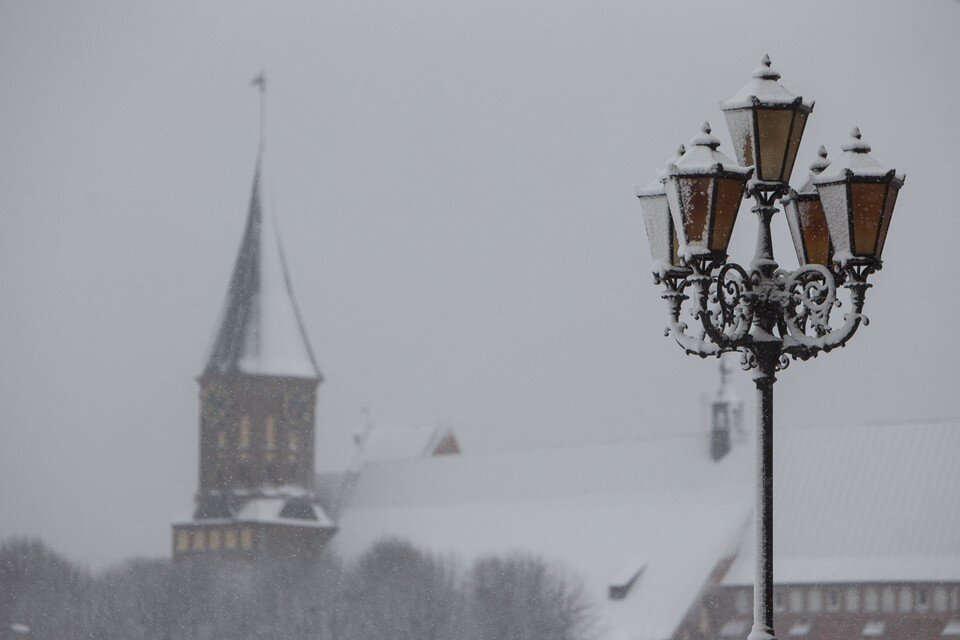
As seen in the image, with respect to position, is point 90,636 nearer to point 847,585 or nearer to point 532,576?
point 532,576

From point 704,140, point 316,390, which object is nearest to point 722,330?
point 704,140

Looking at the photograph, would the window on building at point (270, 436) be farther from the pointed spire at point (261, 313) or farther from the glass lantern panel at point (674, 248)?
the glass lantern panel at point (674, 248)

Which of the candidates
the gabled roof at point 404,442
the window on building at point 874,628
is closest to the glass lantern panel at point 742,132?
the window on building at point 874,628

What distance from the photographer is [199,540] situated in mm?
60000

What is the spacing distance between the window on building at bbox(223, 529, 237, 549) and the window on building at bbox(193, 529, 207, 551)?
0.76 meters

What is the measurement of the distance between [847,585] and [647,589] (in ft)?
18.9

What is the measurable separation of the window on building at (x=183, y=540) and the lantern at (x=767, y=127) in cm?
5332

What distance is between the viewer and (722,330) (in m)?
7.19

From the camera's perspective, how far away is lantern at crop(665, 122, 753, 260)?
689 cm

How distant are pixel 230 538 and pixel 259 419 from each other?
4.61 m

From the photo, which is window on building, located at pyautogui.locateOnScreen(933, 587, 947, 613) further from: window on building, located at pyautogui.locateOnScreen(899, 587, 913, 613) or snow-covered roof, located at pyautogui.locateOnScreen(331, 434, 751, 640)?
snow-covered roof, located at pyautogui.locateOnScreen(331, 434, 751, 640)

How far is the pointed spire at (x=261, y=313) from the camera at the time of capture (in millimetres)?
64500

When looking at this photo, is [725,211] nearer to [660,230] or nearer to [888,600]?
[660,230]

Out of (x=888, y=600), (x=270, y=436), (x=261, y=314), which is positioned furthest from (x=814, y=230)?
(x=261, y=314)
